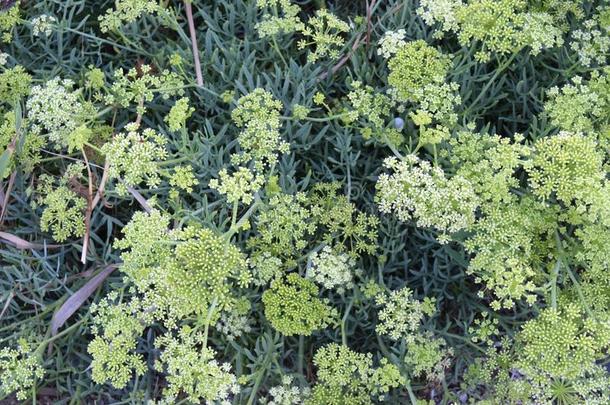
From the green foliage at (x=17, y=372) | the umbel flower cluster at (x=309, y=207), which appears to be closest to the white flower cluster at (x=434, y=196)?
the umbel flower cluster at (x=309, y=207)

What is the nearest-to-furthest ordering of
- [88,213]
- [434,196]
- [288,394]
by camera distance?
[434,196]
[288,394]
[88,213]

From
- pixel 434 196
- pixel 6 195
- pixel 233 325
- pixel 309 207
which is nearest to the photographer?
pixel 434 196

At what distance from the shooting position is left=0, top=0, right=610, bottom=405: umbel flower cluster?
2.83 meters

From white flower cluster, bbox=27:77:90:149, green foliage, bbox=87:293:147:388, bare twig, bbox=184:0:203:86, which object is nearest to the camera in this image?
green foliage, bbox=87:293:147:388

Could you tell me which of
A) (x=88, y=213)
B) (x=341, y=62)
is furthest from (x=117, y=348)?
(x=341, y=62)

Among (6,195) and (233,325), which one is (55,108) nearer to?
(6,195)

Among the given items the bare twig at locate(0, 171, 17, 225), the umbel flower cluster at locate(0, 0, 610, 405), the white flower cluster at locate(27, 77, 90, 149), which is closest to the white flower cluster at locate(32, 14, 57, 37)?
the umbel flower cluster at locate(0, 0, 610, 405)

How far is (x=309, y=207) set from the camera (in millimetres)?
3641

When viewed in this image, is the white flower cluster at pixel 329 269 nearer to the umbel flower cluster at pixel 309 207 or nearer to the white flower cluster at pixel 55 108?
the umbel flower cluster at pixel 309 207

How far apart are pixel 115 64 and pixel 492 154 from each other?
101 inches

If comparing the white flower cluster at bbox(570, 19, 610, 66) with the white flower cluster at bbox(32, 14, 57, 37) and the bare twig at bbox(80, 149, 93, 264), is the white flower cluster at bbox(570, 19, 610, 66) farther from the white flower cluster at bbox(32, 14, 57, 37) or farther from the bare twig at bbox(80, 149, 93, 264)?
the white flower cluster at bbox(32, 14, 57, 37)

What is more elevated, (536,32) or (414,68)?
(536,32)

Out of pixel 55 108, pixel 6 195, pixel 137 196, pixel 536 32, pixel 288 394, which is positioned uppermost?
pixel 536 32

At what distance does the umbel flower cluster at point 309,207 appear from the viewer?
283 centimetres
